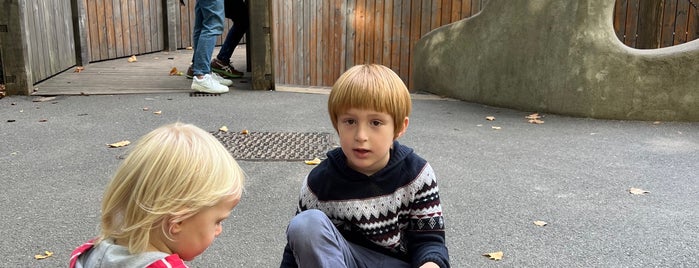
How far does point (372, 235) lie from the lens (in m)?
2.20

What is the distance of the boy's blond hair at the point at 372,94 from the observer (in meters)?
2.12

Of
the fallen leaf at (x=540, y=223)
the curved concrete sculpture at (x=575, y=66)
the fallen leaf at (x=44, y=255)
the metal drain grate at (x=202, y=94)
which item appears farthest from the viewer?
the metal drain grate at (x=202, y=94)

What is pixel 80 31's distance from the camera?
374 inches

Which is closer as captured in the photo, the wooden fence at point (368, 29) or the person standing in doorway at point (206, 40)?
the person standing in doorway at point (206, 40)

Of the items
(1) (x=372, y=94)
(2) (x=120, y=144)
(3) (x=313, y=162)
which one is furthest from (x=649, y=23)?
(1) (x=372, y=94)

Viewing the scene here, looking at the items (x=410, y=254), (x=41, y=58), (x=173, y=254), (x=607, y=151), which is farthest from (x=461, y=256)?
(x=41, y=58)

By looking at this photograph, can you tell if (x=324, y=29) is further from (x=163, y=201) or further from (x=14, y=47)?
(x=163, y=201)

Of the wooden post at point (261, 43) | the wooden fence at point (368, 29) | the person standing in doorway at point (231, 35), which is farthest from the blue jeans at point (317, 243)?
the wooden fence at point (368, 29)

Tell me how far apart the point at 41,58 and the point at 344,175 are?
645 cm

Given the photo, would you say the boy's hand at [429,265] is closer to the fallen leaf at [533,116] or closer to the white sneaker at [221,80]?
the fallen leaf at [533,116]

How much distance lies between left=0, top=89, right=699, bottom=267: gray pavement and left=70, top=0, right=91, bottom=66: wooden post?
286 cm

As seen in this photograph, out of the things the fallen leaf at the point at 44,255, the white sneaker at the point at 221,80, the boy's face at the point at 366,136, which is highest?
the boy's face at the point at 366,136

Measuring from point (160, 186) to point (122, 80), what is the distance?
7002 mm

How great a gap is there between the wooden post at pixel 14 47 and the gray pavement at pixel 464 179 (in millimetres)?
221
